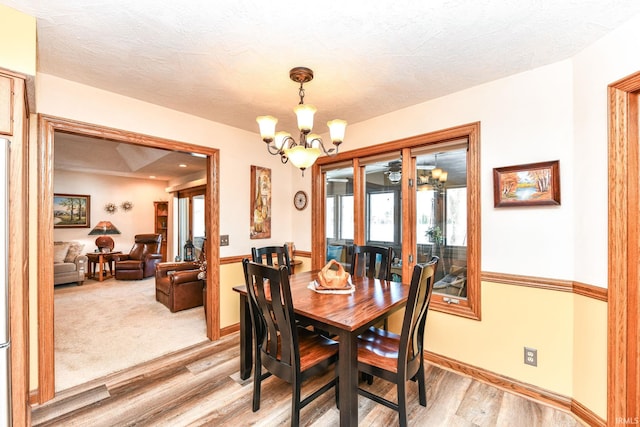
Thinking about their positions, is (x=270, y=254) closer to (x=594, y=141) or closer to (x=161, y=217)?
(x=594, y=141)

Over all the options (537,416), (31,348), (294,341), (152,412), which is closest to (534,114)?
(537,416)

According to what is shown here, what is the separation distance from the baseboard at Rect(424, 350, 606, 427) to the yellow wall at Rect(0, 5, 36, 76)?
3558mm

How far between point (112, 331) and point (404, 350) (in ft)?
11.6

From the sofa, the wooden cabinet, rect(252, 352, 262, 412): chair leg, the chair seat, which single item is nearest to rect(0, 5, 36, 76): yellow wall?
rect(252, 352, 262, 412): chair leg

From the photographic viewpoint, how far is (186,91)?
96.4 inches

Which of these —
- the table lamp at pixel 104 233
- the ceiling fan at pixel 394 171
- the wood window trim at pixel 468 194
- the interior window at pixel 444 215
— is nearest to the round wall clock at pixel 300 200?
the wood window trim at pixel 468 194

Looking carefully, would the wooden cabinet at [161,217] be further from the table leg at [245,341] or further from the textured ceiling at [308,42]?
the table leg at [245,341]

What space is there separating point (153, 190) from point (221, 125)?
5.73 m

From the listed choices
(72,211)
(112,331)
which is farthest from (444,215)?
(72,211)

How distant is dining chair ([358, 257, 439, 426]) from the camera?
158 cm

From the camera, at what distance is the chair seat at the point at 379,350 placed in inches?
67.4

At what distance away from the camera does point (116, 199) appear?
7207 millimetres

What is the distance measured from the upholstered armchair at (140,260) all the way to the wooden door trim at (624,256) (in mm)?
7304

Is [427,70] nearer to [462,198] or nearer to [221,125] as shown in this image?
[462,198]
